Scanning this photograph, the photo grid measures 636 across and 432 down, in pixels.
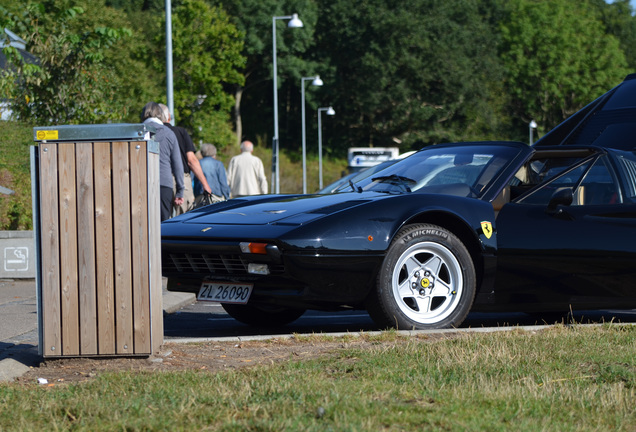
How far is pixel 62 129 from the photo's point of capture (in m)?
5.16

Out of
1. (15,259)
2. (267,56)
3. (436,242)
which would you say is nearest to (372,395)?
(436,242)

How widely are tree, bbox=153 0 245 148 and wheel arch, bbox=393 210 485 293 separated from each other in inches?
1486

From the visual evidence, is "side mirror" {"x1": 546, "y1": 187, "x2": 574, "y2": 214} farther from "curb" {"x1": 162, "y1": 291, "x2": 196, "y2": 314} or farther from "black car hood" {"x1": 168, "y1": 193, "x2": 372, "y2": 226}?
"curb" {"x1": 162, "y1": 291, "x2": 196, "y2": 314}

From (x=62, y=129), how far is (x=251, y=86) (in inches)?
2572

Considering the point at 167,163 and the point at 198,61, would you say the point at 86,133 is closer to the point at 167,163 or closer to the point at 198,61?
the point at 167,163

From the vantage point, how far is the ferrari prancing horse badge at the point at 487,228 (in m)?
6.44

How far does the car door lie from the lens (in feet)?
21.4

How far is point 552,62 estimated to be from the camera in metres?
72.8

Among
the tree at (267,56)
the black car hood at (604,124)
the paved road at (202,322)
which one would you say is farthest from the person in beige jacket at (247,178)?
the tree at (267,56)

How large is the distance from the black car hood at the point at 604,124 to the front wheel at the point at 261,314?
9.71 feet

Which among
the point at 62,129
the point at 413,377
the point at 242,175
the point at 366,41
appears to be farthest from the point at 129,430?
the point at 366,41

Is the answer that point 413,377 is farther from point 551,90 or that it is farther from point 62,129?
point 551,90

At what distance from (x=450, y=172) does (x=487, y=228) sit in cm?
69

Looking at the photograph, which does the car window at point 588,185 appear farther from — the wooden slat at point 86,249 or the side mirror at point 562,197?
the wooden slat at point 86,249
